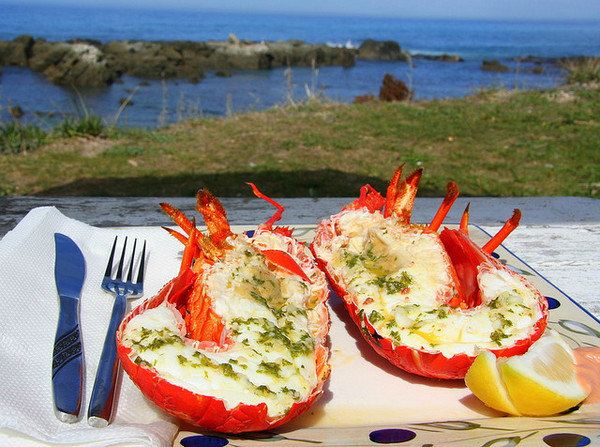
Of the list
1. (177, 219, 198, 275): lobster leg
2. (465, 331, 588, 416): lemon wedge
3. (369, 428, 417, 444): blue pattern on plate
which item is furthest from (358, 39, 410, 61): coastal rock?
(369, 428, 417, 444): blue pattern on plate

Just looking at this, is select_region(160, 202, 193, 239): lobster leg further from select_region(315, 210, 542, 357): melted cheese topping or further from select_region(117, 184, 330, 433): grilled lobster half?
select_region(315, 210, 542, 357): melted cheese topping

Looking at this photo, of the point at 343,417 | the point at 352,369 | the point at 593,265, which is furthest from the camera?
the point at 593,265

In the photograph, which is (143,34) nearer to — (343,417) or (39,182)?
(39,182)

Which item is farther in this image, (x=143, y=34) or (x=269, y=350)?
(x=143, y=34)

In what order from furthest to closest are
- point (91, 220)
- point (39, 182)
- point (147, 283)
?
point (39, 182) → point (91, 220) → point (147, 283)

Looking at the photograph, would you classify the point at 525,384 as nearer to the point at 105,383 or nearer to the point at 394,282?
the point at 394,282

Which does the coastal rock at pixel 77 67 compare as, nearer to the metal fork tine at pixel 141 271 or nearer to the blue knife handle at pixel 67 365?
the metal fork tine at pixel 141 271

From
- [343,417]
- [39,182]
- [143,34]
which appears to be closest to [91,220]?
[343,417]
